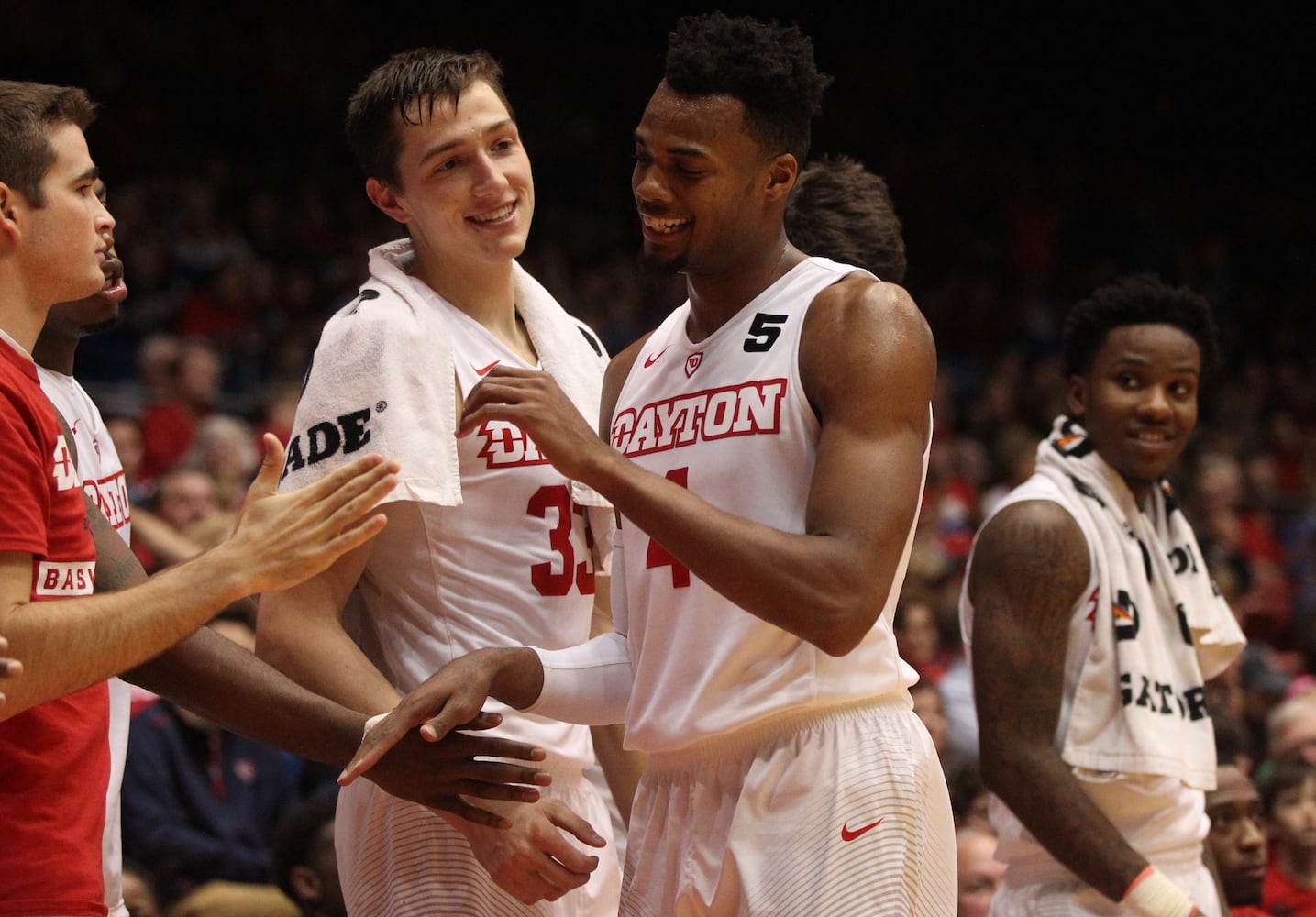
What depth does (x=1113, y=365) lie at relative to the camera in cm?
475

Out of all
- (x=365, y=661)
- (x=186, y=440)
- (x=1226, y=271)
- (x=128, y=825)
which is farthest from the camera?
(x=1226, y=271)

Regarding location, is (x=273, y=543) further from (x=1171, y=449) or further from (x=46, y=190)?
(x=1171, y=449)

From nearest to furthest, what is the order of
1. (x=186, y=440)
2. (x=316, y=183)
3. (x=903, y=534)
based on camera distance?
(x=903, y=534) < (x=186, y=440) < (x=316, y=183)

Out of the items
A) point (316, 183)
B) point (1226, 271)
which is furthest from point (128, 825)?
point (1226, 271)

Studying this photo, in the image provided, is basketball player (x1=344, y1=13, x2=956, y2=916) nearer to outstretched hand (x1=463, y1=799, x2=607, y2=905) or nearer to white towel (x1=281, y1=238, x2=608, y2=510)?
outstretched hand (x1=463, y1=799, x2=607, y2=905)

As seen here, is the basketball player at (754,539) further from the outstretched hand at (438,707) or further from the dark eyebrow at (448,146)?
the dark eyebrow at (448,146)

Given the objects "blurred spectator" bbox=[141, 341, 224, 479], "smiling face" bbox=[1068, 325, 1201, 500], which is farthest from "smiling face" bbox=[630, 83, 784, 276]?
"blurred spectator" bbox=[141, 341, 224, 479]

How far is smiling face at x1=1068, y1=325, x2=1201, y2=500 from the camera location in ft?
15.2

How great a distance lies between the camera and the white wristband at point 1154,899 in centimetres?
403

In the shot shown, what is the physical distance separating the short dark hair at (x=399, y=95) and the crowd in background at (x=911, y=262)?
3.54 meters

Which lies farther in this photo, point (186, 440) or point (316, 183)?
point (316, 183)

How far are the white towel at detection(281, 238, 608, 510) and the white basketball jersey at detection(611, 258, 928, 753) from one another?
49cm

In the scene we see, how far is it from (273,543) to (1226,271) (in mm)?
13663

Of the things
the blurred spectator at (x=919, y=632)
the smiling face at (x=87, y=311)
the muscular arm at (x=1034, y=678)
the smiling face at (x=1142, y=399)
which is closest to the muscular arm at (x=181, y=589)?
the smiling face at (x=87, y=311)
